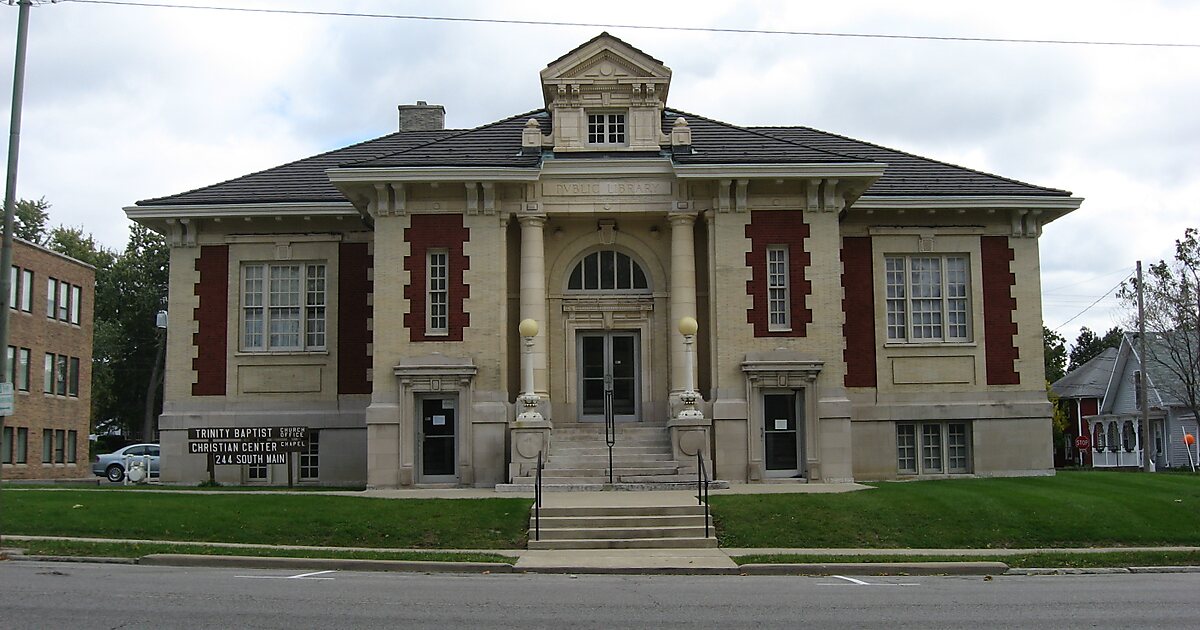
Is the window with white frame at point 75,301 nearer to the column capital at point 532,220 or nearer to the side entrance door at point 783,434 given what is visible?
the column capital at point 532,220

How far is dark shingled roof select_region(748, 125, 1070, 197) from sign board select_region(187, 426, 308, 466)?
1432 cm

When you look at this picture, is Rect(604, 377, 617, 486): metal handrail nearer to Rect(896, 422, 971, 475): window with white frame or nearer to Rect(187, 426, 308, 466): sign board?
Rect(187, 426, 308, 466): sign board

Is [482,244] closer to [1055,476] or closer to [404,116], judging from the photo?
[404,116]

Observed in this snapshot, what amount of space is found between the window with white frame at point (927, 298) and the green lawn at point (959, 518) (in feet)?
24.7

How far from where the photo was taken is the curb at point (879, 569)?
53.7 ft

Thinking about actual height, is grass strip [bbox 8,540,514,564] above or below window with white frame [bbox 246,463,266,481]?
below

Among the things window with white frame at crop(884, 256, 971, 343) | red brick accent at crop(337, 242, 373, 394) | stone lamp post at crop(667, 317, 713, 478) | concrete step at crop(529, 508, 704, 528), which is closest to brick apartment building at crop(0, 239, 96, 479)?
red brick accent at crop(337, 242, 373, 394)

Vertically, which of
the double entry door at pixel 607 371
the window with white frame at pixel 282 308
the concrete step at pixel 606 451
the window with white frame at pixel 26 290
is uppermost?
the window with white frame at pixel 26 290

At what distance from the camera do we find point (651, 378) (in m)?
28.4

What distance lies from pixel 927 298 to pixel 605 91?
9.81 meters

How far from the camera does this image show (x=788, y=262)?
27125 mm

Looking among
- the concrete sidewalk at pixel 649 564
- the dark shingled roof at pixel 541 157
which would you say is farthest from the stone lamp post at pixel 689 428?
the concrete sidewalk at pixel 649 564

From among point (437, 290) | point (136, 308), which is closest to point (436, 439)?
point (437, 290)

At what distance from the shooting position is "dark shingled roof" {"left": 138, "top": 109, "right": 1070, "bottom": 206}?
87.8 ft
